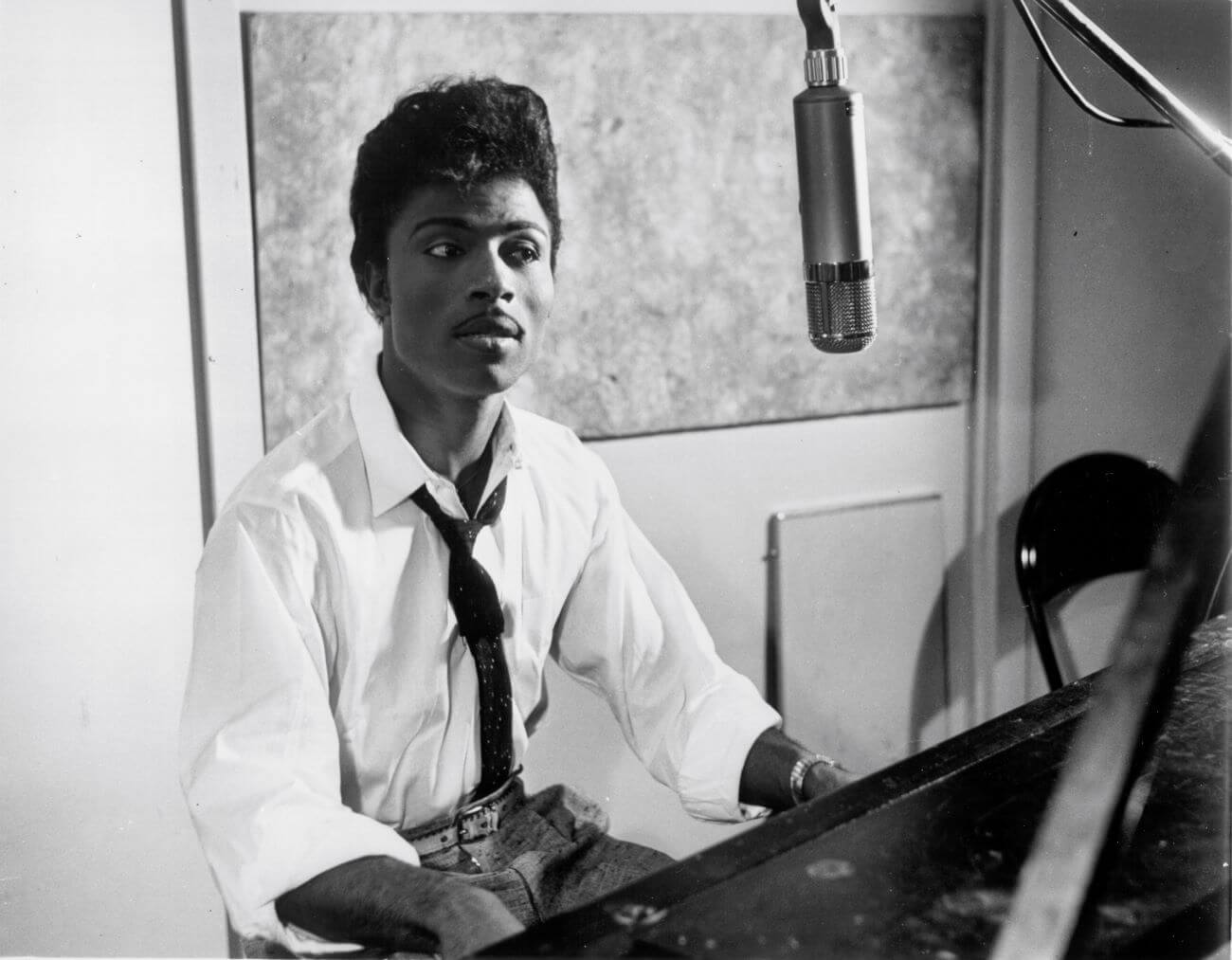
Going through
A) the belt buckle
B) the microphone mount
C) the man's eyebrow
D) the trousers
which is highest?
the microphone mount

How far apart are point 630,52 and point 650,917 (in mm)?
1563

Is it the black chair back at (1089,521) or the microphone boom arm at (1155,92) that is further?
the black chair back at (1089,521)

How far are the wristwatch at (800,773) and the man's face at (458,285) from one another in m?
0.65

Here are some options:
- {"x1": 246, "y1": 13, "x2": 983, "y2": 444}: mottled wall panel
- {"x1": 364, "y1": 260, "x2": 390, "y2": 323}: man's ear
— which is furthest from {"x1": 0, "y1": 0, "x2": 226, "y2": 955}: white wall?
{"x1": 364, "y1": 260, "x2": 390, "y2": 323}: man's ear

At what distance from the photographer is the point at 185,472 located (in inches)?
66.4

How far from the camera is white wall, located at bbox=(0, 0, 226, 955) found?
154 cm

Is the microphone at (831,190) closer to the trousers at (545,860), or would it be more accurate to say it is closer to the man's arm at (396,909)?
the man's arm at (396,909)

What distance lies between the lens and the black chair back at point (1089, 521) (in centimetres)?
212

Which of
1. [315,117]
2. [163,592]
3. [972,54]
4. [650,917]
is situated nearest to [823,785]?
[650,917]

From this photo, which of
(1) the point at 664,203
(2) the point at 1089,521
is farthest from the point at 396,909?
(2) the point at 1089,521

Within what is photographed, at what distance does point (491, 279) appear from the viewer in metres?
1.67

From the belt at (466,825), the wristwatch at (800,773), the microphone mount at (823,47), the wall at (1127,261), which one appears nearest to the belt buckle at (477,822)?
the belt at (466,825)

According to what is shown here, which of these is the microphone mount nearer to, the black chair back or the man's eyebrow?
the man's eyebrow

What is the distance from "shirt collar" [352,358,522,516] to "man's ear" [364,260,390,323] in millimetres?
141
